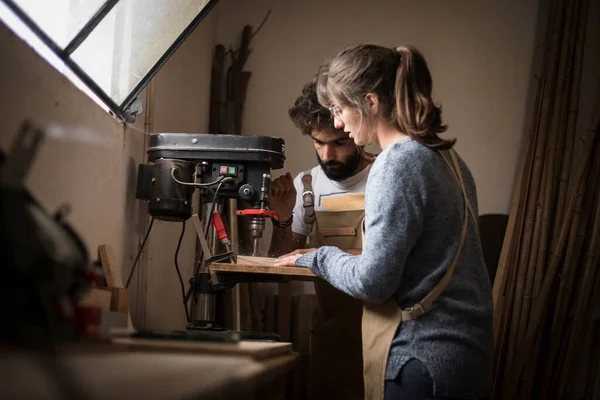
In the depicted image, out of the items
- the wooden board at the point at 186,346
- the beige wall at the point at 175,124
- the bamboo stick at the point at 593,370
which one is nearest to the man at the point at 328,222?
the beige wall at the point at 175,124

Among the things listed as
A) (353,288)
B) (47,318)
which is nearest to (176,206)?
(353,288)

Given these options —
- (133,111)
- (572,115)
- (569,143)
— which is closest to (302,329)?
(569,143)

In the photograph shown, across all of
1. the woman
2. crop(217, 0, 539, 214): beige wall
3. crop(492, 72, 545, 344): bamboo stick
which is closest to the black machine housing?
the woman

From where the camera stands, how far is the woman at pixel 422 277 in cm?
170

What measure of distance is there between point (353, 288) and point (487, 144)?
10.2 ft

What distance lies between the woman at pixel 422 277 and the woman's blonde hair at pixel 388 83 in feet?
0.09

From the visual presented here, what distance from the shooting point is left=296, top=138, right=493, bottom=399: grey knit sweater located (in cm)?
170

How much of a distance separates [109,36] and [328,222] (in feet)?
4.78

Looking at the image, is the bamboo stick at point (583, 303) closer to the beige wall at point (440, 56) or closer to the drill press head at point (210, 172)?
the beige wall at point (440, 56)

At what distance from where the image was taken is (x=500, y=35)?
4746 mm

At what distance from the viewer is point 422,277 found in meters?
1.75

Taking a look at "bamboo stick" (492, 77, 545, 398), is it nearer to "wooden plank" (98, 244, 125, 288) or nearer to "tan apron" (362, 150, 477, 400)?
"tan apron" (362, 150, 477, 400)

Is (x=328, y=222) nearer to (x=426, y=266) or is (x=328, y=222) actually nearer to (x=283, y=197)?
(x=283, y=197)

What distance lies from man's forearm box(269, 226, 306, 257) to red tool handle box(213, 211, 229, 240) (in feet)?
3.16
